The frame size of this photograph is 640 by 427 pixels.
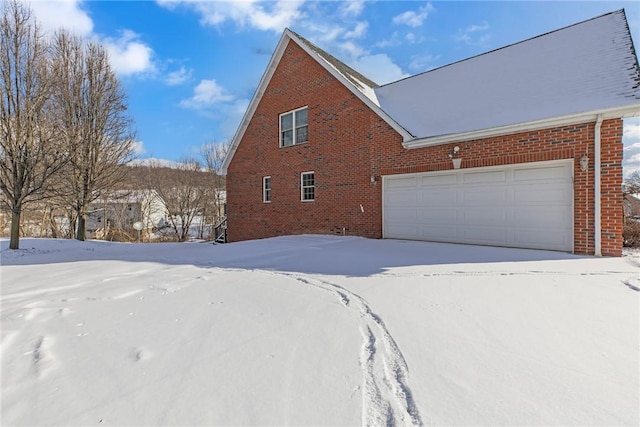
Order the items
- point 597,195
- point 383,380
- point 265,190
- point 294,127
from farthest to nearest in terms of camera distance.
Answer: point 265,190
point 294,127
point 597,195
point 383,380

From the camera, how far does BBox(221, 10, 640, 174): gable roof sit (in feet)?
22.9

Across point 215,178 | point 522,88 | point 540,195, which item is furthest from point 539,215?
point 215,178

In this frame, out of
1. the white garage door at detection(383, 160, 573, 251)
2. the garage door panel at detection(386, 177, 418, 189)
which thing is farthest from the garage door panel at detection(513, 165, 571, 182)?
the garage door panel at detection(386, 177, 418, 189)

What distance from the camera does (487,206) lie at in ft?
26.3

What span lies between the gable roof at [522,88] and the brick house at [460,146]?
4 cm

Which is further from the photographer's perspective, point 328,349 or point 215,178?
point 215,178

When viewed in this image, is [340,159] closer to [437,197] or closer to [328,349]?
[437,197]

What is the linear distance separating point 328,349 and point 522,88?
30.8ft

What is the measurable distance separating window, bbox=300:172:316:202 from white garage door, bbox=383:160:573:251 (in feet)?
10.3

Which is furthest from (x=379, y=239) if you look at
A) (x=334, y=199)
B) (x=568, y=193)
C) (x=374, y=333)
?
(x=374, y=333)

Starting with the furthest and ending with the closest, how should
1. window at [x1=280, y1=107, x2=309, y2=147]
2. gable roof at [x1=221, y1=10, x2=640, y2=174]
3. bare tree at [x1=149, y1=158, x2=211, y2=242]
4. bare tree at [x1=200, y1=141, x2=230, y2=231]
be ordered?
bare tree at [x1=200, y1=141, x2=230, y2=231], bare tree at [x1=149, y1=158, x2=211, y2=242], window at [x1=280, y1=107, x2=309, y2=147], gable roof at [x1=221, y1=10, x2=640, y2=174]

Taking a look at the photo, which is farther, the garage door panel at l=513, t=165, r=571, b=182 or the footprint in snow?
the garage door panel at l=513, t=165, r=571, b=182

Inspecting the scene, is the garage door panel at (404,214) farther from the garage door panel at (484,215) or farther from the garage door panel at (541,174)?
the garage door panel at (541,174)

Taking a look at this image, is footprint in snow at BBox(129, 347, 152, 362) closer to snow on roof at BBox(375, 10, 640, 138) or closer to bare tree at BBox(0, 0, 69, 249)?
snow on roof at BBox(375, 10, 640, 138)
